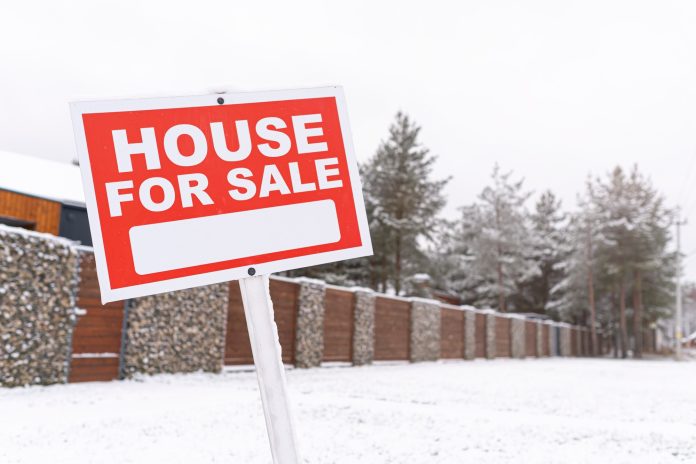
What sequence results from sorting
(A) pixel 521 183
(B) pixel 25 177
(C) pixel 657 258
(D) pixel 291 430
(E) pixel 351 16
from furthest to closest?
(A) pixel 521 183 < (C) pixel 657 258 < (B) pixel 25 177 < (E) pixel 351 16 < (D) pixel 291 430

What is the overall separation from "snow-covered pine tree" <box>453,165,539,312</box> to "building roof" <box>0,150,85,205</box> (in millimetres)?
33992

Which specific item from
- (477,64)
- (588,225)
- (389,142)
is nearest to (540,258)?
(588,225)

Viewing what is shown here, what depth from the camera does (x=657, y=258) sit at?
45812mm

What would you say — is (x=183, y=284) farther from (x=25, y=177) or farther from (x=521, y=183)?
(x=521, y=183)

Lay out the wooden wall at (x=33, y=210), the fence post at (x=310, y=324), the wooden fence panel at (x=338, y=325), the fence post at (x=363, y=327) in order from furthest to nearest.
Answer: the wooden wall at (x=33, y=210) → the fence post at (x=363, y=327) → the wooden fence panel at (x=338, y=325) → the fence post at (x=310, y=324)

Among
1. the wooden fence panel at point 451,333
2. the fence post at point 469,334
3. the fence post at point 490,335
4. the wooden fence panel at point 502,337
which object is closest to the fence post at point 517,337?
the wooden fence panel at point 502,337

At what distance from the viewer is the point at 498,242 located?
46.2 metres

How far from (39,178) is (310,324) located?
10481mm

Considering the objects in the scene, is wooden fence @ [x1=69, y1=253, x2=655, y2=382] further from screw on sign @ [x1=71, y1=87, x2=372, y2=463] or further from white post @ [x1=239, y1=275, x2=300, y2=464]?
white post @ [x1=239, y1=275, x2=300, y2=464]

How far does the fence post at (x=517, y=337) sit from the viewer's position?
91.6ft

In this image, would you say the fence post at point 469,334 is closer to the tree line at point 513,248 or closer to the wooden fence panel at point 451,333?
the wooden fence panel at point 451,333

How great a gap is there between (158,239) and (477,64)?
1434 centimetres

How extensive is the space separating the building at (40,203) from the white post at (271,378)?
14320mm

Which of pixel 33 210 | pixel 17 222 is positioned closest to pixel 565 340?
pixel 33 210
